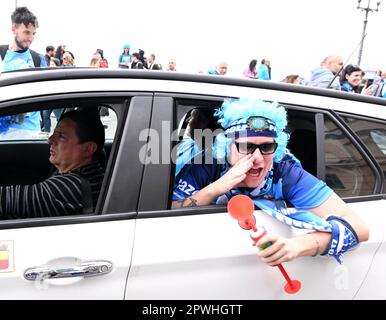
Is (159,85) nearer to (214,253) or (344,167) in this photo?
(214,253)

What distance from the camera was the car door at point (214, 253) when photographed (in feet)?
5.20

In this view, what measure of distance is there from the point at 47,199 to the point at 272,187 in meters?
0.94

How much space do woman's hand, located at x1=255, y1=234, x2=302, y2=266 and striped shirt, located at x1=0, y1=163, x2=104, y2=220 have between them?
2.27 ft

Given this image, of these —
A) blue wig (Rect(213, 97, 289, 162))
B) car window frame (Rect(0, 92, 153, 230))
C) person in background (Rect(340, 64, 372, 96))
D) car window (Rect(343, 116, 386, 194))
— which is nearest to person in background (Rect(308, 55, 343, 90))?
person in background (Rect(340, 64, 372, 96))

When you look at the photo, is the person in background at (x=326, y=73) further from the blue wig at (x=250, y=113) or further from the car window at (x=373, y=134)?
the blue wig at (x=250, y=113)

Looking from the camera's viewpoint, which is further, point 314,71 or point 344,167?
point 314,71

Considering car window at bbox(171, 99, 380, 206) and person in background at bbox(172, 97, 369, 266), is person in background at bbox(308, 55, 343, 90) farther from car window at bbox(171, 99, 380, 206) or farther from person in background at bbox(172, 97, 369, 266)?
person in background at bbox(172, 97, 369, 266)

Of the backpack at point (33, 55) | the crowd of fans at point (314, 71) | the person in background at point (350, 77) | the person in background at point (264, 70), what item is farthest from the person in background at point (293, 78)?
the person in background at point (264, 70)

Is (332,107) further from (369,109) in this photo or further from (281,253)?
(281,253)

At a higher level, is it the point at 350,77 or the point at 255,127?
the point at 350,77

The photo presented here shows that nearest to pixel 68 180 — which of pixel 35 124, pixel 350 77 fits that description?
pixel 35 124

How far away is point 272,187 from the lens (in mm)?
1861

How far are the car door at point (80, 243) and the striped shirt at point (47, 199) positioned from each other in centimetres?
13
